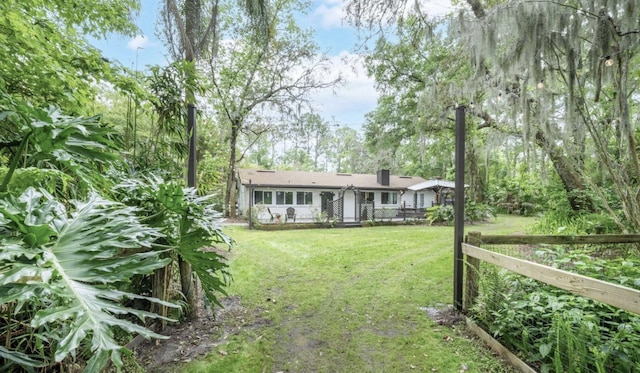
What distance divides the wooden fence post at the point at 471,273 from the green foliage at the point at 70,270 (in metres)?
3.05

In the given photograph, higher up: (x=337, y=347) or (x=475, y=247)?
(x=475, y=247)

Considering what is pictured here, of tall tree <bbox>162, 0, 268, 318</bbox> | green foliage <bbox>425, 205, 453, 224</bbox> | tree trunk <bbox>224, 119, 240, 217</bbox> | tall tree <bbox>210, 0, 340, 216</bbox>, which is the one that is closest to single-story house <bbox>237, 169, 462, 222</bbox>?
tree trunk <bbox>224, 119, 240, 217</bbox>

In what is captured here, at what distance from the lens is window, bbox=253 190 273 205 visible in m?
15.8

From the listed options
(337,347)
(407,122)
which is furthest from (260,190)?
(337,347)

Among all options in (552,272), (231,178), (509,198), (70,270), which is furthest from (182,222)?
(509,198)

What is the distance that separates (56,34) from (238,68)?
1150cm

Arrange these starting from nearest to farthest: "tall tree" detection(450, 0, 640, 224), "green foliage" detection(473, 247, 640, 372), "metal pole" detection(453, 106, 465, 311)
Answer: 1. "green foliage" detection(473, 247, 640, 372)
2. "metal pole" detection(453, 106, 465, 311)
3. "tall tree" detection(450, 0, 640, 224)

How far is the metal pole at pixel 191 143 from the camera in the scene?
3252 millimetres

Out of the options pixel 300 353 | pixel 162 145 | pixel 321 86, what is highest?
pixel 321 86

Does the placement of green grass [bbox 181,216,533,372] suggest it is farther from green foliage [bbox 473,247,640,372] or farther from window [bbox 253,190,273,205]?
window [bbox 253,190,273,205]

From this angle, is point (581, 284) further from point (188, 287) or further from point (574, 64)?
point (574, 64)

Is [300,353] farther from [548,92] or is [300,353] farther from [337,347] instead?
[548,92]

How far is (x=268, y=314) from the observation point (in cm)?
342

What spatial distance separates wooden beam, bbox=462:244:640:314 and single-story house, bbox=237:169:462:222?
11104mm
